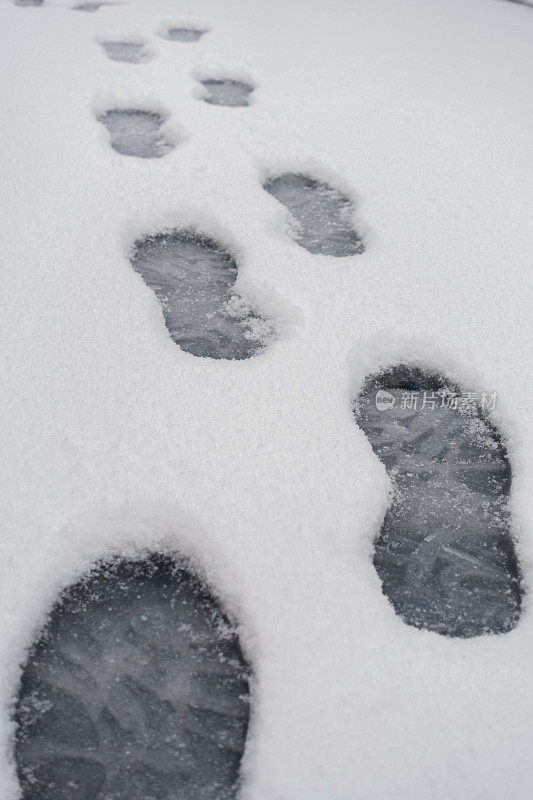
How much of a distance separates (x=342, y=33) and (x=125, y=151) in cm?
134

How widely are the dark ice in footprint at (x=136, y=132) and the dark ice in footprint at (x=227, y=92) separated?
0.74ft

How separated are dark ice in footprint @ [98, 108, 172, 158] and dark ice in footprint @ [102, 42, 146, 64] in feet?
1.42

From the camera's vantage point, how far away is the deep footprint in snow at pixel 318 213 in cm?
124

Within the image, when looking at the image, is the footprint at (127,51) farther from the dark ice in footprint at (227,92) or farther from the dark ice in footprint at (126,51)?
the dark ice in footprint at (227,92)

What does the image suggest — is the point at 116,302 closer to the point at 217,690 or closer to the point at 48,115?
the point at 217,690

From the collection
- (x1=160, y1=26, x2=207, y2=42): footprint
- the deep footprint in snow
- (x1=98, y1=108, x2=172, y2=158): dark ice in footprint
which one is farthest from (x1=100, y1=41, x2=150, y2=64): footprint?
the deep footprint in snow

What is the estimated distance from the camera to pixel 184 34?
2.19 metres

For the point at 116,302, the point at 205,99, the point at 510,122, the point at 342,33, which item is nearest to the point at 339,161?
the point at 205,99

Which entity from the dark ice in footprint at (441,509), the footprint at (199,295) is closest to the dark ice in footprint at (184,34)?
the footprint at (199,295)

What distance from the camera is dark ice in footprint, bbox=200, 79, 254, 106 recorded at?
1.76 metres

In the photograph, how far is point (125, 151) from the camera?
4.83ft

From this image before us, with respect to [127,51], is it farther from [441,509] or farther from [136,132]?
[441,509]

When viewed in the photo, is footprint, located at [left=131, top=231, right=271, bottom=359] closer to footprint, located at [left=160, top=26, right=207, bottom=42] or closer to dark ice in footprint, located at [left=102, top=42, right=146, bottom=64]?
dark ice in footprint, located at [left=102, top=42, right=146, bottom=64]

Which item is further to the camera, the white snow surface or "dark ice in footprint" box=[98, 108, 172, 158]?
"dark ice in footprint" box=[98, 108, 172, 158]
